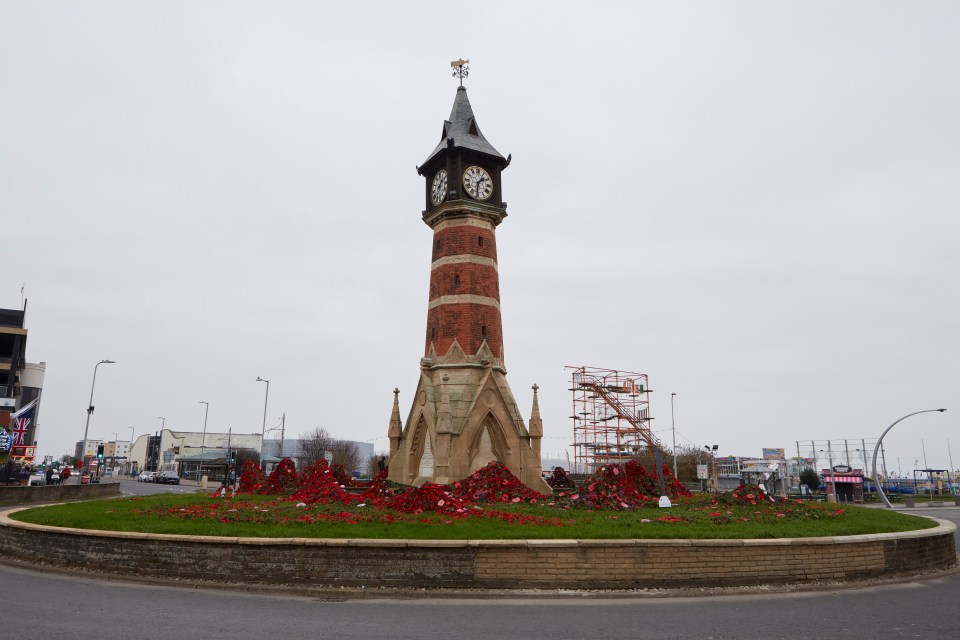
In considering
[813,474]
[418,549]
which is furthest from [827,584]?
[813,474]

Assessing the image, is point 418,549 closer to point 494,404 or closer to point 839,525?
point 839,525

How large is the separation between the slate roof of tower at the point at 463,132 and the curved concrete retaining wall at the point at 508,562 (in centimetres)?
2152

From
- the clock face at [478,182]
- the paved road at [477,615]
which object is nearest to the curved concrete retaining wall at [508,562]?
the paved road at [477,615]

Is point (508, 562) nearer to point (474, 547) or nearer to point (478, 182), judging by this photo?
point (474, 547)

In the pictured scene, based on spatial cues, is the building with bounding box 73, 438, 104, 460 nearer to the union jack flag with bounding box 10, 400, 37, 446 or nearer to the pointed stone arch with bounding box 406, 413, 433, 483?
the union jack flag with bounding box 10, 400, 37, 446

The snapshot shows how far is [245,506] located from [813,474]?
72128mm

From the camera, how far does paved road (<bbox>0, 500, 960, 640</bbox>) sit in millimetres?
9609

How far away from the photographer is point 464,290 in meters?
29.0

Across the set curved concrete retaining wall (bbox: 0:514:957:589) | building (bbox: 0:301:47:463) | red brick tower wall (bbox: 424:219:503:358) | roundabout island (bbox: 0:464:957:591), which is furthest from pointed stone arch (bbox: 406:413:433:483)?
building (bbox: 0:301:47:463)

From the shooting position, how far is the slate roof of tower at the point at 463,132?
101 ft

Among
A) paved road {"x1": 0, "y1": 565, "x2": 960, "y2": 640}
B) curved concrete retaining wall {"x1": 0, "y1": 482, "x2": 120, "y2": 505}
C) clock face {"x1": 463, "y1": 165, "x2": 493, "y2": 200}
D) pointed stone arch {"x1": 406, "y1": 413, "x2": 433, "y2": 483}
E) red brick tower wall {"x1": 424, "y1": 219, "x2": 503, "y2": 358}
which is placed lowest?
paved road {"x1": 0, "y1": 565, "x2": 960, "y2": 640}

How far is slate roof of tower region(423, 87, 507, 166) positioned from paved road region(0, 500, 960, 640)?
902 inches

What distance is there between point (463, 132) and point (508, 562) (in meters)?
23.9

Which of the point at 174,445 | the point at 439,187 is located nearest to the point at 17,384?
the point at 174,445
